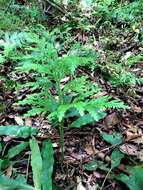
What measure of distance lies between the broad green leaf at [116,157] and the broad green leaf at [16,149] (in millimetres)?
603

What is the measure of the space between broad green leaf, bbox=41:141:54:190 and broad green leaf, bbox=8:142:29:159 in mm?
176

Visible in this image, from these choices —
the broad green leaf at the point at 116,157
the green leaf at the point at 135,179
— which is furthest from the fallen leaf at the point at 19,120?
the green leaf at the point at 135,179

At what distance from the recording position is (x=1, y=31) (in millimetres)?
4062

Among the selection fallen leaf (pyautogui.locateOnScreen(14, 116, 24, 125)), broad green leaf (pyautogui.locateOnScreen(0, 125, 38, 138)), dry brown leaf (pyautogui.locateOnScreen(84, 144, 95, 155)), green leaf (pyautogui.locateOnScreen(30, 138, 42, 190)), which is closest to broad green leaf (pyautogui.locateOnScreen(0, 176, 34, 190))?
green leaf (pyautogui.locateOnScreen(30, 138, 42, 190))

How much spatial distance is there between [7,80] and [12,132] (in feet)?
2.79

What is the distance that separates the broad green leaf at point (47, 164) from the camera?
93.1 inches

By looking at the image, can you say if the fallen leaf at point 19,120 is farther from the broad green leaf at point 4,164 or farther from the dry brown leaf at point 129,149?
the dry brown leaf at point 129,149

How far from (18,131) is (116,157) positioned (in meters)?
0.71

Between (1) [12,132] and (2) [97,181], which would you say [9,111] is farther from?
(2) [97,181]

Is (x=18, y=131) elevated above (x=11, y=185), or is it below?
above

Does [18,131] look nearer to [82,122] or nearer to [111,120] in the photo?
[82,122]

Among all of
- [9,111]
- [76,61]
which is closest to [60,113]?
[76,61]

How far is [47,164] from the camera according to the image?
2.46 m

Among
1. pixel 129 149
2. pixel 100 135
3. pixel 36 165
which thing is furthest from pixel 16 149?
pixel 129 149
